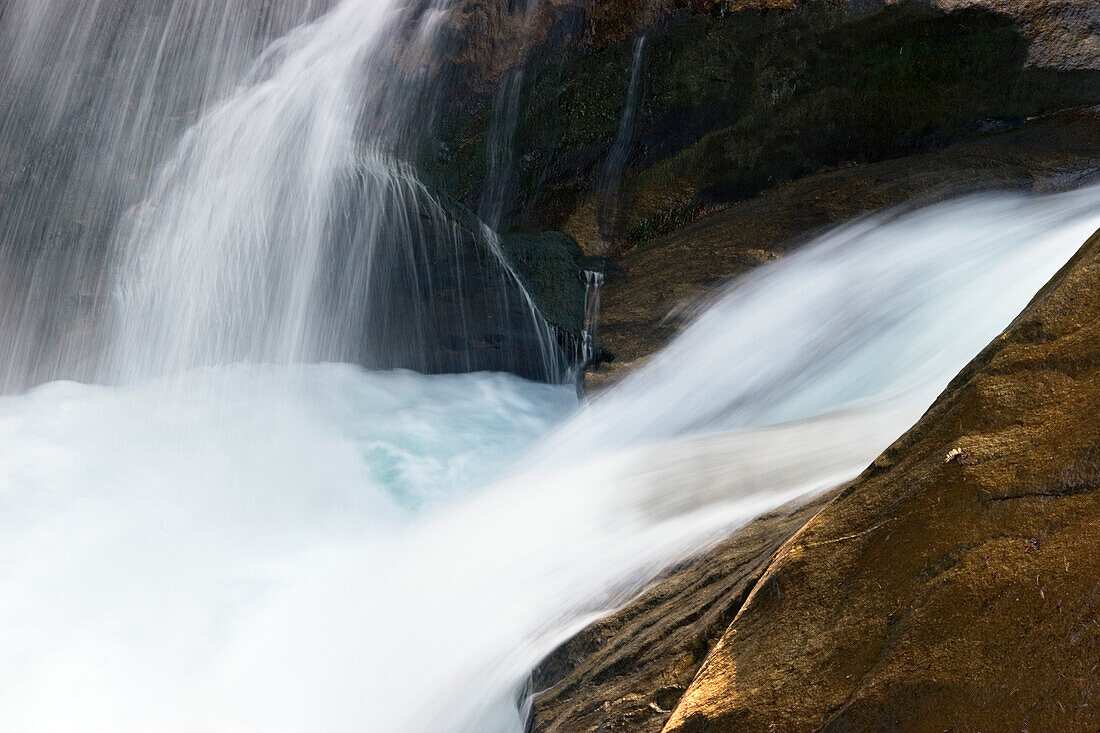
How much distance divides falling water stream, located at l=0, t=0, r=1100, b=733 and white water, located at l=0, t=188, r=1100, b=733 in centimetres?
2

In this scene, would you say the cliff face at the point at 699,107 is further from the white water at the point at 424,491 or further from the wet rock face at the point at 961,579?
the wet rock face at the point at 961,579

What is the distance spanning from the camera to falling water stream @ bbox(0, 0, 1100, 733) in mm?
4074

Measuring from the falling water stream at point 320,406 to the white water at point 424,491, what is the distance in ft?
0.06

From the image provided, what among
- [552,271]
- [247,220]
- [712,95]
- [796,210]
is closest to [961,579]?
[796,210]

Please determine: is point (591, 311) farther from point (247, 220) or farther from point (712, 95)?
point (247, 220)

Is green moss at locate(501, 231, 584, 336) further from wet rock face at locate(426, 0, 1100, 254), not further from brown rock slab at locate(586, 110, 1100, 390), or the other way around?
brown rock slab at locate(586, 110, 1100, 390)

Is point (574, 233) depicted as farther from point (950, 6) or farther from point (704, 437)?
point (950, 6)

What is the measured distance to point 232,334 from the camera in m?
6.77

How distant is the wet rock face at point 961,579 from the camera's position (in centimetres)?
207

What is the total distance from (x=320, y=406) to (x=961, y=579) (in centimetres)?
521

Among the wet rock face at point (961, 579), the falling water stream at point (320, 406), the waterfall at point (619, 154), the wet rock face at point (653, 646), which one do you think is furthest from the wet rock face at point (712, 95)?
the wet rock face at point (961, 579)

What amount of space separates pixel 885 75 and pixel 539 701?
3.89m

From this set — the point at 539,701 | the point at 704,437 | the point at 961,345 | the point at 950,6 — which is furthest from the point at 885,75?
the point at 539,701

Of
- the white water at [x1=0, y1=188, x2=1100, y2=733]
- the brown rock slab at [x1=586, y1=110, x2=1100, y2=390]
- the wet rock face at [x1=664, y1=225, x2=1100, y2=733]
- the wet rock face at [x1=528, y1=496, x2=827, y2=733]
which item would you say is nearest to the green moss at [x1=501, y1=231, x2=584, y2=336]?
the brown rock slab at [x1=586, y1=110, x2=1100, y2=390]
